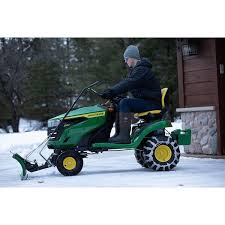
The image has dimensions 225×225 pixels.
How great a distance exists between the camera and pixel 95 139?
534 cm

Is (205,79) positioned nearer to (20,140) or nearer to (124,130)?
(124,130)

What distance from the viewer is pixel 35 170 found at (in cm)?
522

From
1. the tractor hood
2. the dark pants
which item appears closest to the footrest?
the dark pants

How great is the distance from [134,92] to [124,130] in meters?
0.36

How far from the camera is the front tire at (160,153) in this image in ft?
17.5

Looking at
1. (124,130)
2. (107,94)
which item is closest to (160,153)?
(124,130)

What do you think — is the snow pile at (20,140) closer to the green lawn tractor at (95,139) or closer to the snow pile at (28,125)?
the snow pile at (28,125)

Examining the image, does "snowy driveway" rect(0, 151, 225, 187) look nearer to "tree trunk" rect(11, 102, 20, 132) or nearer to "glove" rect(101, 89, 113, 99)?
"tree trunk" rect(11, 102, 20, 132)

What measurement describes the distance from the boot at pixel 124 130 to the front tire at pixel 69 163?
0.35 m

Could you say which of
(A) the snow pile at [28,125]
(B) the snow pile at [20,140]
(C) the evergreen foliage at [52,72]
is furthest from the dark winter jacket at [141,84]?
(B) the snow pile at [20,140]

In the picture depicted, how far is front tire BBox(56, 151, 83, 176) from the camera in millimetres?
5180

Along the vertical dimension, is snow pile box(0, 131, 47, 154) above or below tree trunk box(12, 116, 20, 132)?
below
